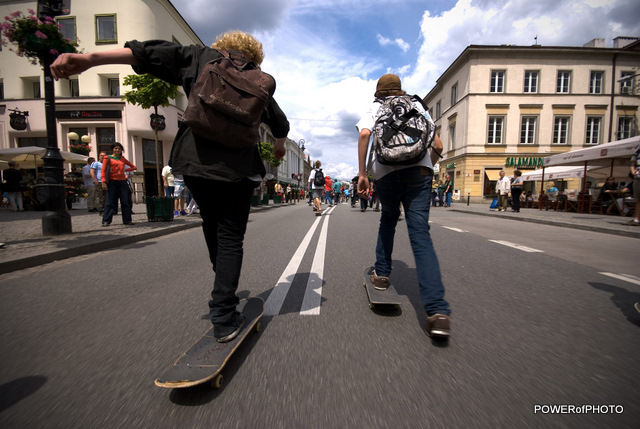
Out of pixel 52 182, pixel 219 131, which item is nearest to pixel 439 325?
pixel 219 131

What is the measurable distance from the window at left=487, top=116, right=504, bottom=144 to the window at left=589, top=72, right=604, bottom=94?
9.51 m

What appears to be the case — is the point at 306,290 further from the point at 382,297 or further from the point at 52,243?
the point at 52,243

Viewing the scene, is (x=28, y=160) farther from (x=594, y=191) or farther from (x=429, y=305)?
(x=594, y=191)

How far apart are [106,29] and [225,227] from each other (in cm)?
2741

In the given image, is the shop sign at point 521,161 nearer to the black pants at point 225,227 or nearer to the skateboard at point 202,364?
the black pants at point 225,227

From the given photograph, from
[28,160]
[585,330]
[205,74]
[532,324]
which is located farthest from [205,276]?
[28,160]

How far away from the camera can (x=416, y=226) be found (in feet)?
7.30

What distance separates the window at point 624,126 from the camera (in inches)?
1164

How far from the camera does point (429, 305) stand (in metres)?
1.99

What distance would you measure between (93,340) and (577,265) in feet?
18.3

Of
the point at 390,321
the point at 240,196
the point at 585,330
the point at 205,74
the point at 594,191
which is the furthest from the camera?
the point at 594,191

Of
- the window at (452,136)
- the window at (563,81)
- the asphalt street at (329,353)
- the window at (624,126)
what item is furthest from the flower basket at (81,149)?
the window at (624,126)

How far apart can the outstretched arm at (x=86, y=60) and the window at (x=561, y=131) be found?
37.9 m

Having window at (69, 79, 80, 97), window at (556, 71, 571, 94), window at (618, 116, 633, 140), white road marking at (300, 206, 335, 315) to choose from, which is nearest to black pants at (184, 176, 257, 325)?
white road marking at (300, 206, 335, 315)
